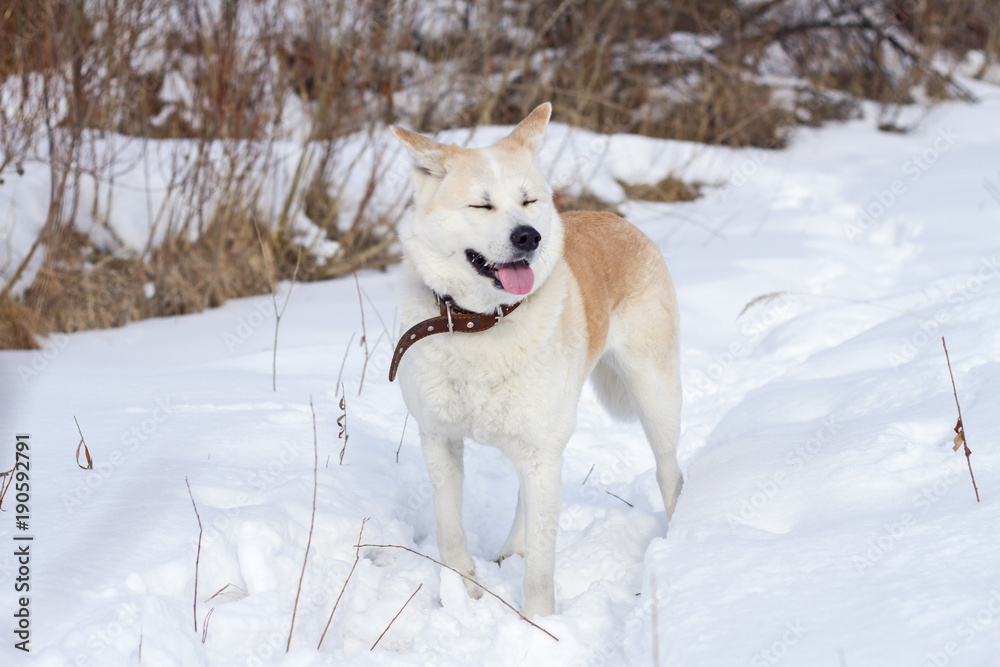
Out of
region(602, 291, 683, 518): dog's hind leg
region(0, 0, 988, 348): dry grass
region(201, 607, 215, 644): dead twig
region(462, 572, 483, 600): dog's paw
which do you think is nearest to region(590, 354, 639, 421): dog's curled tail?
region(602, 291, 683, 518): dog's hind leg

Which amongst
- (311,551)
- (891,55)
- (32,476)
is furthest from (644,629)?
Answer: (891,55)

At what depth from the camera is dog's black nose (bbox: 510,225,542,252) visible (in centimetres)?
213

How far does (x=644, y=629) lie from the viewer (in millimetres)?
1860

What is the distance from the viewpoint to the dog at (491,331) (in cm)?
223

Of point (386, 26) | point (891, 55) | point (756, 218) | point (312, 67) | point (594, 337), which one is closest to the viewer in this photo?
point (594, 337)

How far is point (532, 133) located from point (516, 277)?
2.12 feet

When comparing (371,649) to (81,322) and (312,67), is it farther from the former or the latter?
(312,67)

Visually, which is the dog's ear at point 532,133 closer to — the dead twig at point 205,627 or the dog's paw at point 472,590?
the dog's paw at point 472,590

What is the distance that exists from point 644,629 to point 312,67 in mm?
5079

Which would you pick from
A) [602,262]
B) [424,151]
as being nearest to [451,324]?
[424,151]

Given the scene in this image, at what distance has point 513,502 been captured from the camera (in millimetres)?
3201

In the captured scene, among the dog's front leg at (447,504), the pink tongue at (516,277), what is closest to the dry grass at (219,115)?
the dog's front leg at (447,504)

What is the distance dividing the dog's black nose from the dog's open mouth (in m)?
0.08

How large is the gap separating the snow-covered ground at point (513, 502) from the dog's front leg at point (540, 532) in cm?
11
